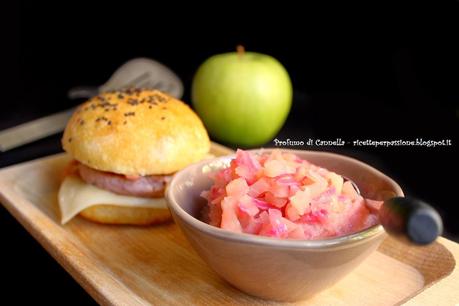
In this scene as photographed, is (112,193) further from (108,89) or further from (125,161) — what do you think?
(108,89)

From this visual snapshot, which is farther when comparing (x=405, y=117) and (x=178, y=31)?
(x=178, y=31)

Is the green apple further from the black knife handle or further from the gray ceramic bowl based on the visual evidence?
the black knife handle

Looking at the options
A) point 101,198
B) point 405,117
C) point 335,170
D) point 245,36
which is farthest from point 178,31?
point 335,170

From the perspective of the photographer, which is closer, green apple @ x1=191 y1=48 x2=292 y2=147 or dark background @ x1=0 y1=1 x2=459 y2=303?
dark background @ x1=0 y1=1 x2=459 y2=303

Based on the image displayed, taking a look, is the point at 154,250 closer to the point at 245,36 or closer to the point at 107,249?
the point at 107,249

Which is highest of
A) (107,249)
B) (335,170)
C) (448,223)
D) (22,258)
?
(335,170)

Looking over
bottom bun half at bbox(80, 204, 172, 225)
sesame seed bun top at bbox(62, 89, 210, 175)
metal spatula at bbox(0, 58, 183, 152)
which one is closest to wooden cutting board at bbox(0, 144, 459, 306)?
bottom bun half at bbox(80, 204, 172, 225)
